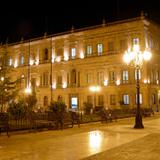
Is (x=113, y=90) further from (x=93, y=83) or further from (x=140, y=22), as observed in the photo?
(x=140, y=22)

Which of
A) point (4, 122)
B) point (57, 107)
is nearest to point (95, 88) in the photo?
point (57, 107)

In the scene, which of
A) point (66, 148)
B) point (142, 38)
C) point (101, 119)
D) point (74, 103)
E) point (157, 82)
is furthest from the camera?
point (74, 103)

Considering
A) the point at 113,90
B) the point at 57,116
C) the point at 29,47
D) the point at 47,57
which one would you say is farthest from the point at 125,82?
the point at 57,116

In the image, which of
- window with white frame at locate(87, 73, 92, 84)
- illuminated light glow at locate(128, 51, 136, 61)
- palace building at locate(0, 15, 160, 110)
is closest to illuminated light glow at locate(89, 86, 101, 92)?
palace building at locate(0, 15, 160, 110)

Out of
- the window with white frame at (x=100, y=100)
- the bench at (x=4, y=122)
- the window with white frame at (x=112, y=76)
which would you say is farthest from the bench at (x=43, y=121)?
the window with white frame at (x=100, y=100)

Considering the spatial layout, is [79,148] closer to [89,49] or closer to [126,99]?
[126,99]

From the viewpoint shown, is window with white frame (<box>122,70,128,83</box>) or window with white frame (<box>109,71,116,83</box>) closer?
window with white frame (<box>122,70,128,83</box>)

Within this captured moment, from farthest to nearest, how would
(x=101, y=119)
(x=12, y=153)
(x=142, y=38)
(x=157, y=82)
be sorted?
(x=157, y=82)
(x=142, y=38)
(x=101, y=119)
(x=12, y=153)

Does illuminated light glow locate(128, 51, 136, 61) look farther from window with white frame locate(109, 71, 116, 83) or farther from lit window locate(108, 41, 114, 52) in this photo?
lit window locate(108, 41, 114, 52)

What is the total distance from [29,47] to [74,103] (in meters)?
13.3

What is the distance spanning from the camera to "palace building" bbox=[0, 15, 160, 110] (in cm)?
4222

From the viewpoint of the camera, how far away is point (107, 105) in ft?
A: 144

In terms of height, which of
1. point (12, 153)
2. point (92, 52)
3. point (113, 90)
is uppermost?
point (92, 52)

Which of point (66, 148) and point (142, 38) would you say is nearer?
point (66, 148)
